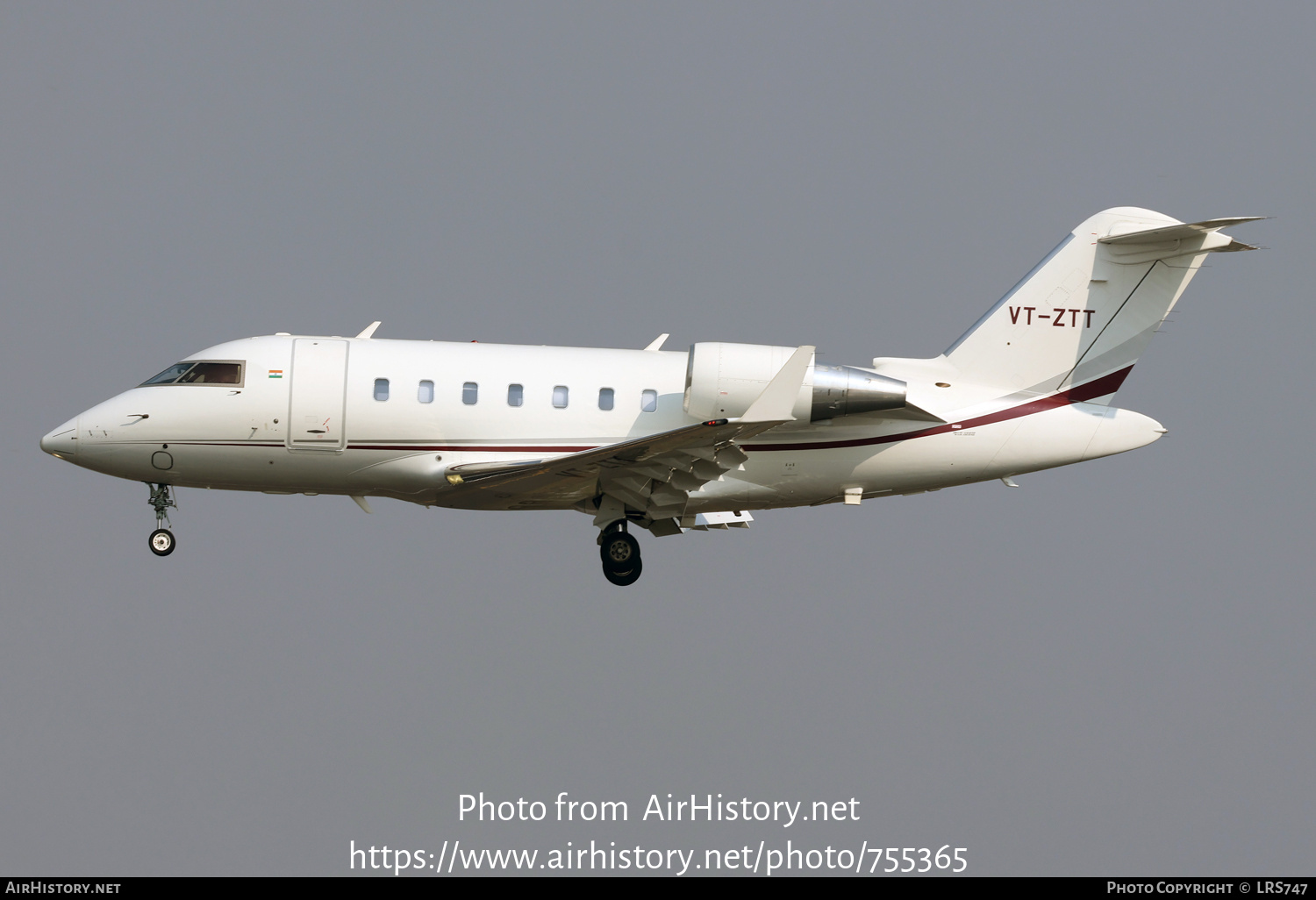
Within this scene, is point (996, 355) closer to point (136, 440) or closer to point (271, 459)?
point (271, 459)

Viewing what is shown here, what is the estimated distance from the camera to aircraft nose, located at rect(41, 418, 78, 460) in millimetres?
21375

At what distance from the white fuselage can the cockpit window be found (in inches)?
4.4

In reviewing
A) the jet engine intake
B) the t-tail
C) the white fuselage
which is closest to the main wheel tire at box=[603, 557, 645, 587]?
the white fuselage

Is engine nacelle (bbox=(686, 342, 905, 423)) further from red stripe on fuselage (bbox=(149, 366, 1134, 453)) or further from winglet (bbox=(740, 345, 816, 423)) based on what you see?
red stripe on fuselage (bbox=(149, 366, 1134, 453))

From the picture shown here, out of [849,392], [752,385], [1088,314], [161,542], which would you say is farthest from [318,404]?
[1088,314]

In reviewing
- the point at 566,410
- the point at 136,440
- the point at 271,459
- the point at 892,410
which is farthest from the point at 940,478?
the point at 136,440

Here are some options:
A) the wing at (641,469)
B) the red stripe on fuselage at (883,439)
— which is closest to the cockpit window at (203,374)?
the red stripe on fuselage at (883,439)

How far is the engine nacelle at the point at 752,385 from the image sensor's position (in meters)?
20.0

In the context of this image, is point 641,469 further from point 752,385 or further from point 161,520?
point 161,520

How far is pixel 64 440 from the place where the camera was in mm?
21375

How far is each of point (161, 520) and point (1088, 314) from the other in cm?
1502

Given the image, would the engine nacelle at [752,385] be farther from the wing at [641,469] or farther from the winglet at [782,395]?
the winglet at [782,395]

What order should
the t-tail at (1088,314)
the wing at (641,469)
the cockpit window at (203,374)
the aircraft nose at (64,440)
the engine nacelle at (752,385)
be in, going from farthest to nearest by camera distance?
the t-tail at (1088,314), the aircraft nose at (64,440), the cockpit window at (203,374), the engine nacelle at (752,385), the wing at (641,469)

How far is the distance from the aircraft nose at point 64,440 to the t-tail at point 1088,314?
536 inches
